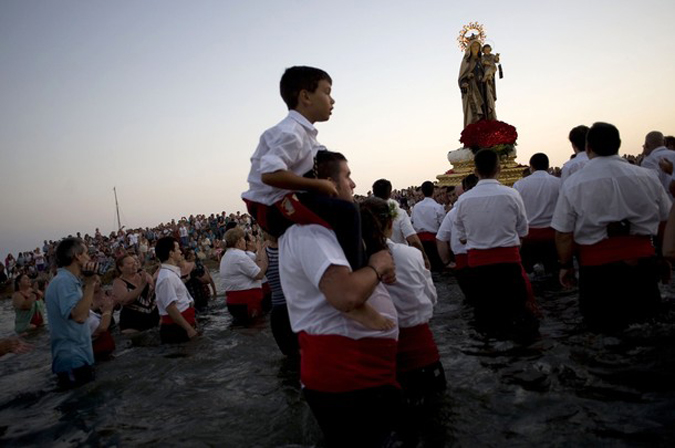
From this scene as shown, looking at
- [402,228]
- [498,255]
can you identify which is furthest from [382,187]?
[498,255]

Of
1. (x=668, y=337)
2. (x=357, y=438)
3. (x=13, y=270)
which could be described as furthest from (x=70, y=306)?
(x=13, y=270)

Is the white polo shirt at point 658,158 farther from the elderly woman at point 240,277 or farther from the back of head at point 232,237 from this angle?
the back of head at point 232,237

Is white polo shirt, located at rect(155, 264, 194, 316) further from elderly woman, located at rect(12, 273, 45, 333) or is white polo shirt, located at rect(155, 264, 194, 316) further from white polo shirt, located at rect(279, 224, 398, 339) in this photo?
elderly woman, located at rect(12, 273, 45, 333)

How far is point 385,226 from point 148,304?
570 cm

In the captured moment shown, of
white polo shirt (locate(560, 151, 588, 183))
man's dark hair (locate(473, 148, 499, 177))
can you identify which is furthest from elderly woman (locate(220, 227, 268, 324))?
white polo shirt (locate(560, 151, 588, 183))

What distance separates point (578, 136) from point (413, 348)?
4.44 m

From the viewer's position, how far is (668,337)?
13.3ft

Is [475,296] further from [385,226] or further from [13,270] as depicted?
[13,270]

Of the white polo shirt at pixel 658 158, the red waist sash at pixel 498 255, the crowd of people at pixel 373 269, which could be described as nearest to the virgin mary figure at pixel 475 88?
the crowd of people at pixel 373 269

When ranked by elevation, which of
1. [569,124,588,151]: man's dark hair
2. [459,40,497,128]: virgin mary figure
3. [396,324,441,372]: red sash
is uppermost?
[459,40,497,128]: virgin mary figure

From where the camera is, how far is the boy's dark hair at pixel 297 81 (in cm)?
241

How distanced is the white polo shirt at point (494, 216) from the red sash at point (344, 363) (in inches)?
120

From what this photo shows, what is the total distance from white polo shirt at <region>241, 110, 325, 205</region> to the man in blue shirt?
312 cm

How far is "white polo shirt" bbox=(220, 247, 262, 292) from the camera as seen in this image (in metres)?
Result: 7.35
